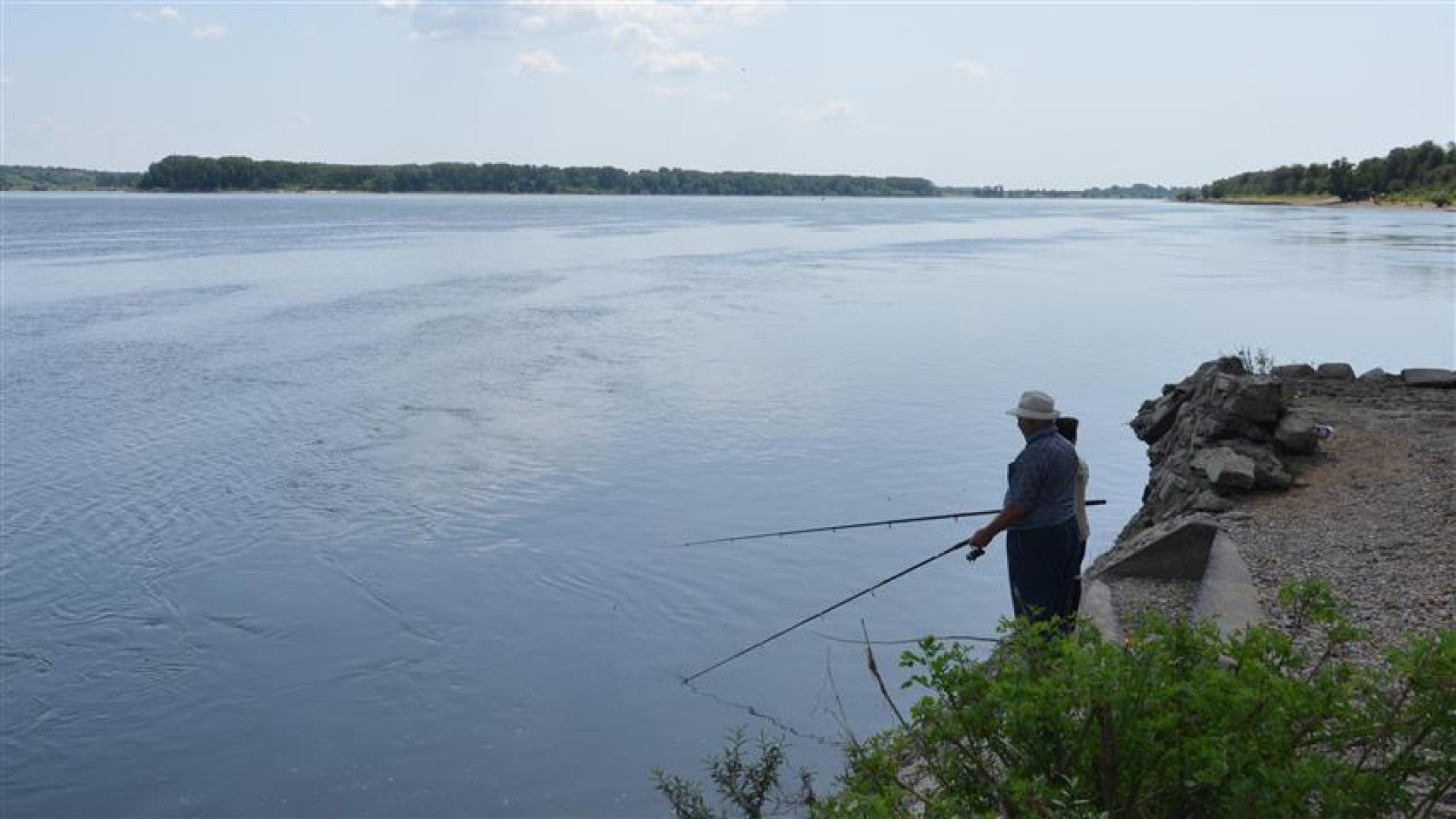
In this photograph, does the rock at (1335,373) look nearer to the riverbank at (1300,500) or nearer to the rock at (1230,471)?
the riverbank at (1300,500)

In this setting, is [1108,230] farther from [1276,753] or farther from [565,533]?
[1276,753]

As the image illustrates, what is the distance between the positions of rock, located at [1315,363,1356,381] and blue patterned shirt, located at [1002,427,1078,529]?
434 inches

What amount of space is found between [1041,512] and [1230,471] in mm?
5178

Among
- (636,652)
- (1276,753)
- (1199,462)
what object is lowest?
(636,652)

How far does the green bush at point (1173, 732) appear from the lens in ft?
12.0

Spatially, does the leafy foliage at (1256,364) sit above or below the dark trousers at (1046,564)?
below

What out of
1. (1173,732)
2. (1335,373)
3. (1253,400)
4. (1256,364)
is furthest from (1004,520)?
(1256,364)

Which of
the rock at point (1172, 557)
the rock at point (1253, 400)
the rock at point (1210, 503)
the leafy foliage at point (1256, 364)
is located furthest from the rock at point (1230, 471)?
the leafy foliage at point (1256, 364)

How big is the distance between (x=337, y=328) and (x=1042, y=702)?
26.8 m

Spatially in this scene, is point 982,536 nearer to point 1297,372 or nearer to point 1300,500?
point 1300,500

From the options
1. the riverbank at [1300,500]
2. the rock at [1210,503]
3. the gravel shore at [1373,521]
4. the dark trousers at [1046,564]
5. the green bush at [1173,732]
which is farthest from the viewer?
the rock at [1210,503]

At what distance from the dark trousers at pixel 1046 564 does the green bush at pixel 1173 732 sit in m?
2.70

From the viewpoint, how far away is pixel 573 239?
6869cm

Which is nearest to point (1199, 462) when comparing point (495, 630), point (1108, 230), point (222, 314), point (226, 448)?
point (495, 630)
